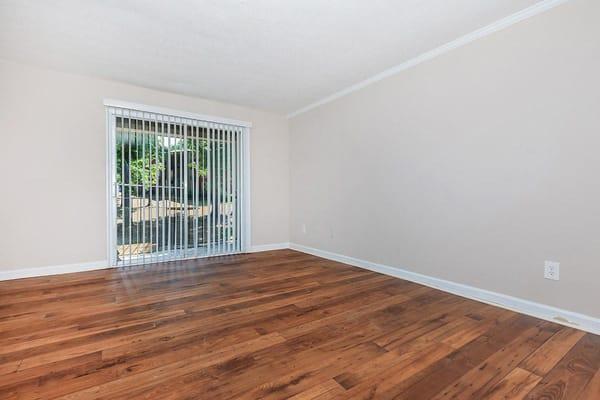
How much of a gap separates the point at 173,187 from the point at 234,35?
2.26 meters

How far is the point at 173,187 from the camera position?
160 inches

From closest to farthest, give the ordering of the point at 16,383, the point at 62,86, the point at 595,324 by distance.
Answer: the point at 16,383
the point at 595,324
the point at 62,86

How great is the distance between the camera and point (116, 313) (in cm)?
229

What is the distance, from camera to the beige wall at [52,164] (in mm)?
3188

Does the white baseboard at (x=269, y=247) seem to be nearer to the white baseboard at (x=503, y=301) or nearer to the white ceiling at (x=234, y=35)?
the white baseboard at (x=503, y=301)

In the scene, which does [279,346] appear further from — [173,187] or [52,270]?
[52,270]

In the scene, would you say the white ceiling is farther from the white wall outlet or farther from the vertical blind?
the white wall outlet

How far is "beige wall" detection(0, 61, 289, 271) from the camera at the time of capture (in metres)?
3.19

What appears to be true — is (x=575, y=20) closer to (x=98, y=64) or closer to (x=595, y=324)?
(x=595, y=324)

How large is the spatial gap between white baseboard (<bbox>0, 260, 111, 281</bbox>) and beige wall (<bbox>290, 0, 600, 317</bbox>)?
10.6 feet

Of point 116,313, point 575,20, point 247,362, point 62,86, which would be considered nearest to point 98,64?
point 62,86

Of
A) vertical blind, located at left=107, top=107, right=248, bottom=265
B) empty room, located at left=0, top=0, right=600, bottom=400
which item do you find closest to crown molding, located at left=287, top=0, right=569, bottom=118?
empty room, located at left=0, top=0, right=600, bottom=400

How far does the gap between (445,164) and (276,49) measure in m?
1.99

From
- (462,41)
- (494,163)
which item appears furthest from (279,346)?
(462,41)
